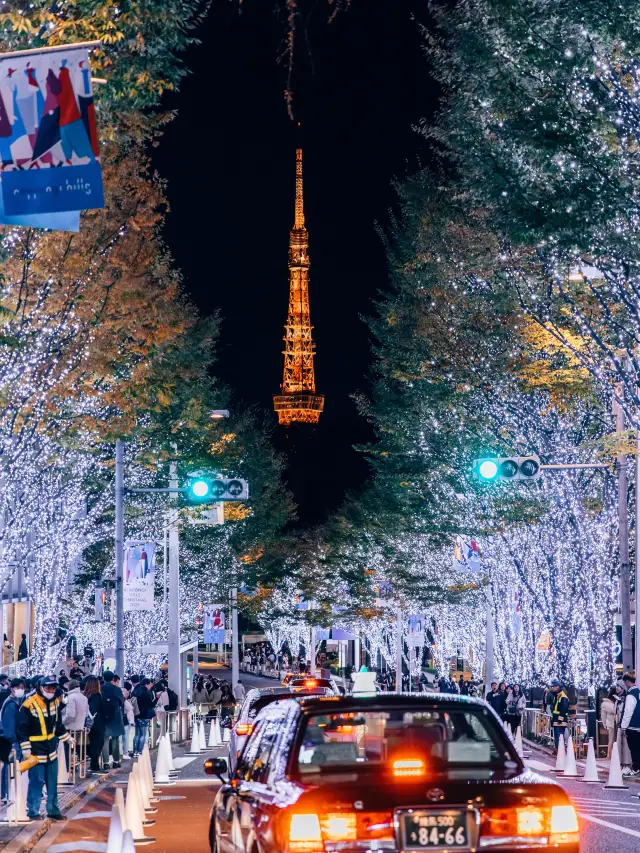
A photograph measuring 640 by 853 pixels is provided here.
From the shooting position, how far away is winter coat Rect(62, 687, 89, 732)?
22.8 metres

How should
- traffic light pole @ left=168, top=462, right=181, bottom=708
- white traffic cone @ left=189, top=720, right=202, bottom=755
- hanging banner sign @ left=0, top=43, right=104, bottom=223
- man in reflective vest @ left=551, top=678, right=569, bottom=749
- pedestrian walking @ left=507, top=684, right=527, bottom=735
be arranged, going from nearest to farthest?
1. hanging banner sign @ left=0, top=43, right=104, bottom=223
2. man in reflective vest @ left=551, top=678, right=569, bottom=749
3. white traffic cone @ left=189, top=720, right=202, bottom=755
4. pedestrian walking @ left=507, top=684, right=527, bottom=735
5. traffic light pole @ left=168, top=462, right=181, bottom=708

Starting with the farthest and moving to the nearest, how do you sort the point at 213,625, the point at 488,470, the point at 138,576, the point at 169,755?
the point at 213,625
the point at 138,576
the point at 169,755
the point at 488,470

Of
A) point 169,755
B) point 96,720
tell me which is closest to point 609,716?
point 169,755

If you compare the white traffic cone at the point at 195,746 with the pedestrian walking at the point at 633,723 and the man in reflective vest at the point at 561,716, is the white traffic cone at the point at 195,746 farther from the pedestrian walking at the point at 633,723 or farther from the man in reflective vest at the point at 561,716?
the pedestrian walking at the point at 633,723

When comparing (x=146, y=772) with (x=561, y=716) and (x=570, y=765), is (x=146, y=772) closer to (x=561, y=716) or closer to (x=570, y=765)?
(x=570, y=765)

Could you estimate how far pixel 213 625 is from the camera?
197 feet

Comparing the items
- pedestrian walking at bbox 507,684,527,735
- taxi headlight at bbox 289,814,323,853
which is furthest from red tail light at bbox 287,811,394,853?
pedestrian walking at bbox 507,684,527,735

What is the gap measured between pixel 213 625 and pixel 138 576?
29.0 metres

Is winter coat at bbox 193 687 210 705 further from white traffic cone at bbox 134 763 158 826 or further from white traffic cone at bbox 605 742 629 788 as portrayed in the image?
white traffic cone at bbox 134 763 158 826

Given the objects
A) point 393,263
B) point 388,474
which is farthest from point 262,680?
point 393,263

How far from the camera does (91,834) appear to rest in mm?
14734

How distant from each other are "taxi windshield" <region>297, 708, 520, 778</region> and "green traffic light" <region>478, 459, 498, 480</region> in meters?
14.5

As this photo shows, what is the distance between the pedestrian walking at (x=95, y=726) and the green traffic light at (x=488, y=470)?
7.74 metres

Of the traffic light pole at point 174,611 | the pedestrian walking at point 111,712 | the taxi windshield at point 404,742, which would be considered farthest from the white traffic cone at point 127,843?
the traffic light pole at point 174,611
